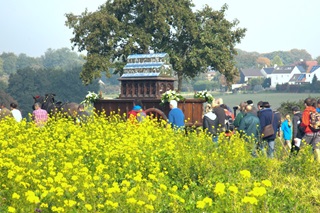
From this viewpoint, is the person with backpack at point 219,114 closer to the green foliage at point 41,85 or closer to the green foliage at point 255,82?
the green foliage at point 41,85

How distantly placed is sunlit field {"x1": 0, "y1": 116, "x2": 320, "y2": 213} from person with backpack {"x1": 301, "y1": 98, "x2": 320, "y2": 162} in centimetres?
126

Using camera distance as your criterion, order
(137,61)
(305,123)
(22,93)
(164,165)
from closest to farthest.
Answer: (164,165) → (305,123) → (137,61) → (22,93)

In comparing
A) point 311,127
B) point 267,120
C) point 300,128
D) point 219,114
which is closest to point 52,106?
point 219,114

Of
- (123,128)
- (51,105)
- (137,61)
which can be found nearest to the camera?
(123,128)

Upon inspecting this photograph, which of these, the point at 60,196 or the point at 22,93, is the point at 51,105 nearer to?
the point at 60,196

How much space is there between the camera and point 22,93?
4033 inches

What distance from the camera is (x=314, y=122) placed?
13711 mm

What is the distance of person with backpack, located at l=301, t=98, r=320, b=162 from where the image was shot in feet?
45.0

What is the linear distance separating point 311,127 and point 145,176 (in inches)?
189

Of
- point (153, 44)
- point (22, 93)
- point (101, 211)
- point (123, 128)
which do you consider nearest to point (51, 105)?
point (123, 128)

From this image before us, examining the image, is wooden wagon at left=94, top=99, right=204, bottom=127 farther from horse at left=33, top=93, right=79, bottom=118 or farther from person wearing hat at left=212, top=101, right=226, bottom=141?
person wearing hat at left=212, top=101, right=226, bottom=141

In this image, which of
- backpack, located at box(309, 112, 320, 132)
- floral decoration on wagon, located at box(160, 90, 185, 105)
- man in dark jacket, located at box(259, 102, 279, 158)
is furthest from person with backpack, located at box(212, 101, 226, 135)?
floral decoration on wagon, located at box(160, 90, 185, 105)

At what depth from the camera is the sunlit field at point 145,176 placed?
674cm

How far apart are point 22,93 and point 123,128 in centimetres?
8973
